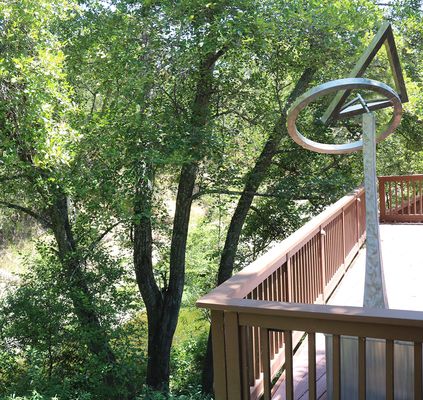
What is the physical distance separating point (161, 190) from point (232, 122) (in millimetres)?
2375

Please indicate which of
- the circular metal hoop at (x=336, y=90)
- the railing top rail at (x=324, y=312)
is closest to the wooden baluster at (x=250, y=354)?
the railing top rail at (x=324, y=312)

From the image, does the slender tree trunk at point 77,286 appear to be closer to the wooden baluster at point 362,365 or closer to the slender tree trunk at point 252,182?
the slender tree trunk at point 252,182

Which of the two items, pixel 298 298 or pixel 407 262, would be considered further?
pixel 407 262

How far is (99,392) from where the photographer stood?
1023 cm

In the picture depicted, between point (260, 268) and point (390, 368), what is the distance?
1.12 m

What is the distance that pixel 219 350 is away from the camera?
2838mm

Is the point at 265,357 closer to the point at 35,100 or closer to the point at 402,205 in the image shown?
the point at 35,100

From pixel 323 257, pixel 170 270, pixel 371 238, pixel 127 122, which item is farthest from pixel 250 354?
pixel 170 270

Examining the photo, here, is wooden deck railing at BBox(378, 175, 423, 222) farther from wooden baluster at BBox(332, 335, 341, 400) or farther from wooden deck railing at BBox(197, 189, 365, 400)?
wooden baluster at BBox(332, 335, 341, 400)

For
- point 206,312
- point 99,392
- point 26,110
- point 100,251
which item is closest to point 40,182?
point 26,110

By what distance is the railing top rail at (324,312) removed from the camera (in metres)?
2.36

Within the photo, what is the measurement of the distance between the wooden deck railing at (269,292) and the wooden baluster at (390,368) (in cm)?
49

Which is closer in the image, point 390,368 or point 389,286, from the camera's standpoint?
point 390,368

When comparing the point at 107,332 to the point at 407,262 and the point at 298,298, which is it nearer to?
the point at 407,262
